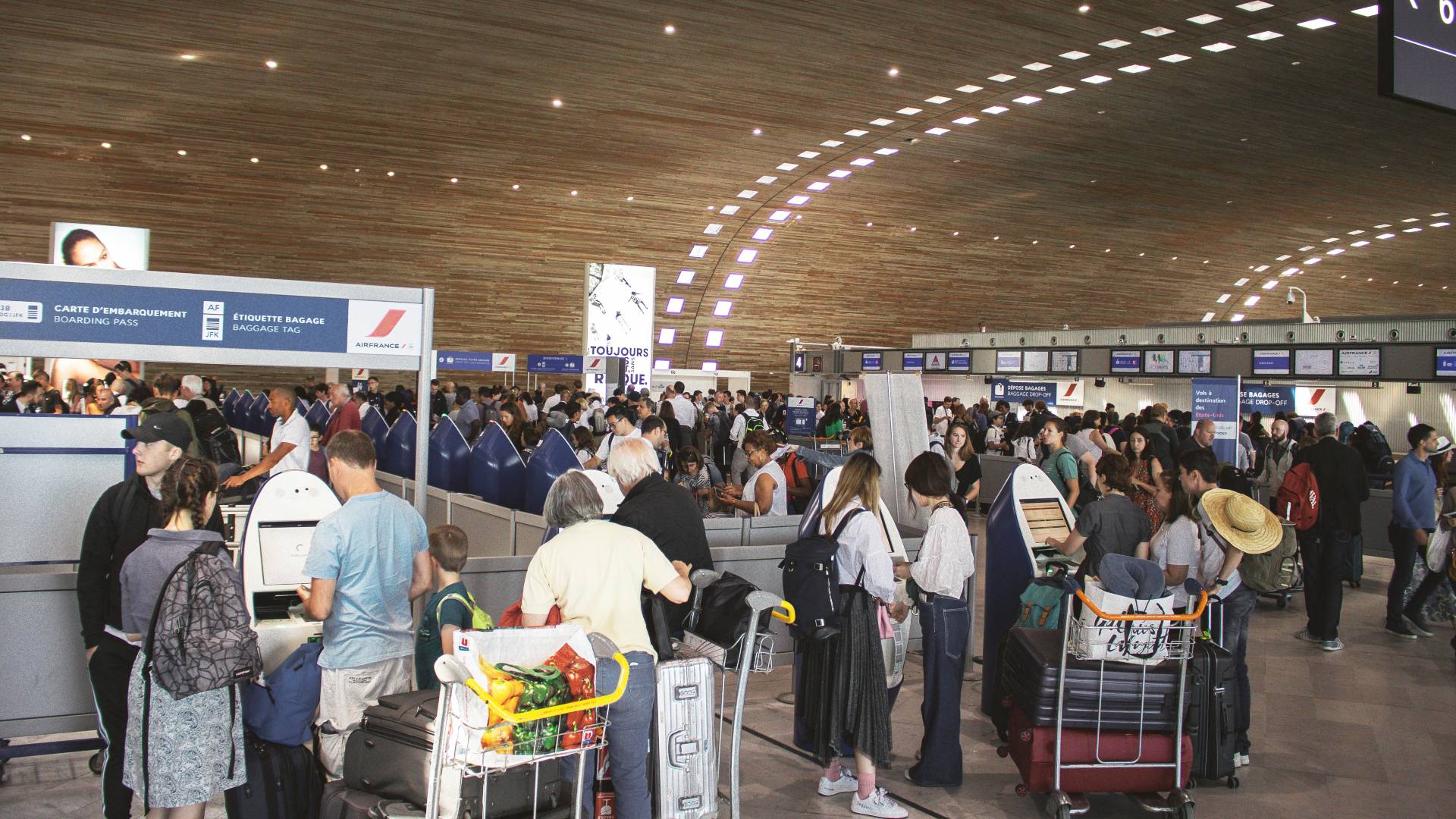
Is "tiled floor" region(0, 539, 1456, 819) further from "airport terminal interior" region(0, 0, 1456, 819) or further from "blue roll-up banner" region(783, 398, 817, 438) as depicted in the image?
"blue roll-up banner" region(783, 398, 817, 438)

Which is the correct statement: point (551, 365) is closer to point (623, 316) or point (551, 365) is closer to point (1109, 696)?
point (623, 316)

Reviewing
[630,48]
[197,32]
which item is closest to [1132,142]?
[630,48]

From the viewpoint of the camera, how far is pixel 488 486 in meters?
7.72

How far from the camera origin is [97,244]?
21.8 metres

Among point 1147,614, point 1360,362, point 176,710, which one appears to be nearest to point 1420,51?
point 1147,614

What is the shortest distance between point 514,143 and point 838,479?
19154 mm

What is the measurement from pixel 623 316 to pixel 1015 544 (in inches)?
760

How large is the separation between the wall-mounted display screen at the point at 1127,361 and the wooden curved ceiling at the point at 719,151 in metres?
4.97

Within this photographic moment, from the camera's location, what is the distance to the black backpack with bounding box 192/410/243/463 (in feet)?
26.0

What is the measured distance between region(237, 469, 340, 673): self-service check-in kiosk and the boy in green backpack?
757 millimetres

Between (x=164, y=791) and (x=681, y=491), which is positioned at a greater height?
(x=681, y=491)

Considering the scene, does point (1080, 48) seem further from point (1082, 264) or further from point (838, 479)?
point (1082, 264)

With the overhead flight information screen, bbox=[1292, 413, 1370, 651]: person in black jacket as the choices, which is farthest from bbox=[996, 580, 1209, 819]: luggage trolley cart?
bbox=[1292, 413, 1370, 651]: person in black jacket

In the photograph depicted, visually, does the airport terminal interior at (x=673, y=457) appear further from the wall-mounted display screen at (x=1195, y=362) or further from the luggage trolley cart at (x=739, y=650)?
the wall-mounted display screen at (x=1195, y=362)
